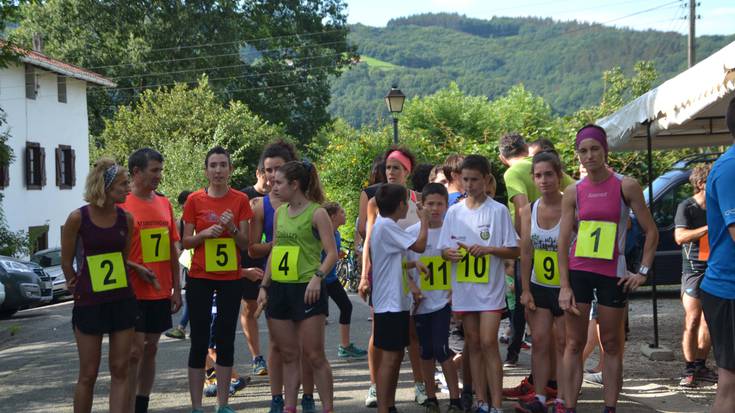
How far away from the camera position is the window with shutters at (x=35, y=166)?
4149 centimetres

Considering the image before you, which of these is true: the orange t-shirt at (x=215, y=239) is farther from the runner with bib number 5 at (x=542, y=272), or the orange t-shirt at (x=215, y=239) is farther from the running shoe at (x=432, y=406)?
the runner with bib number 5 at (x=542, y=272)

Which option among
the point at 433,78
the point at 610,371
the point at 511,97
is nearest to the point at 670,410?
the point at 610,371

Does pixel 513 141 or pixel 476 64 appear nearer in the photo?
pixel 513 141

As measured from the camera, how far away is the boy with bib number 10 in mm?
7395

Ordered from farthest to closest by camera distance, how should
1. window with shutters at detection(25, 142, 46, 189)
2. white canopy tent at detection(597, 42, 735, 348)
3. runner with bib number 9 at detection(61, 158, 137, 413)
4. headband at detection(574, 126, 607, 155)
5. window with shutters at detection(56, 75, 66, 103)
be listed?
window with shutters at detection(56, 75, 66, 103) → window with shutters at detection(25, 142, 46, 189) → white canopy tent at detection(597, 42, 735, 348) → headband at detection(574, 126, 607, 155) → runner with bib number 9 at detection(61, 158, 137, 413)

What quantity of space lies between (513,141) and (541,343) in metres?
2.24

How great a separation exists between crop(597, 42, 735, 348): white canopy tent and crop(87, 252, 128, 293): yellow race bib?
16.1ft

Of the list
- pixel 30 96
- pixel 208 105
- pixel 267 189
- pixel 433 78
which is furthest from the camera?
pixel 433 78

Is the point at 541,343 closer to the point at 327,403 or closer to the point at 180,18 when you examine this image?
the point at 327,403

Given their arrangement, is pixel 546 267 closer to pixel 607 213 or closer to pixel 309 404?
pixel 607 213

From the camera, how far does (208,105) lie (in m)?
47.2

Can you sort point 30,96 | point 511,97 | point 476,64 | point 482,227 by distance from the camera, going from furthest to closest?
point 476,64, point 511,97, point 30,96, point 482,227

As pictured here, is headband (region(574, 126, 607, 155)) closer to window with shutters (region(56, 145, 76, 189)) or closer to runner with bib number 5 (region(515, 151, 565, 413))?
runner with bib number 5 (region(515, 151, 565, 413))

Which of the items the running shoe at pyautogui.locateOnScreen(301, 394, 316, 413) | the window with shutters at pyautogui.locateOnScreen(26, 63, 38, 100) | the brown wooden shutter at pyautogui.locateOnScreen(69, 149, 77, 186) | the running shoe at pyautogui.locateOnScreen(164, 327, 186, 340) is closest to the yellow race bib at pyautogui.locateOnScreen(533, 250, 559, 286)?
the running shoe at pyautogui.locateOnScreen(301, 394, 316, 413)
